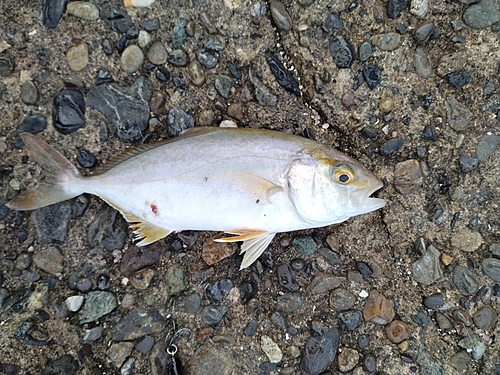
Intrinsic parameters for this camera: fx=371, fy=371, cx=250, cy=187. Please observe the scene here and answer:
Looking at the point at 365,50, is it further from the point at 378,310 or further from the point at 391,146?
the point at 378,310

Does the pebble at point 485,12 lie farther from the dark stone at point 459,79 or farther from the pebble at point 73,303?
the pebble at point 73,303

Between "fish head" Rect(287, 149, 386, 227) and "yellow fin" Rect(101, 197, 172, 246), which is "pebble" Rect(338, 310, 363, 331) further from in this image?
"yellow fin" Rect(101, 197, 172, 246)

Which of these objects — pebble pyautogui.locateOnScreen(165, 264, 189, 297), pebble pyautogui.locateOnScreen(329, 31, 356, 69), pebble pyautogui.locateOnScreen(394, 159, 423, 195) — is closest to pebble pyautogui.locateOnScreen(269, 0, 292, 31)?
pebble pyautogui.locateOnScreen(329, 31, 356, 69)

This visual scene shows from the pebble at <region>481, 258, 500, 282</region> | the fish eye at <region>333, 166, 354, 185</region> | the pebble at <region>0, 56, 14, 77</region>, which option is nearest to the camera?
the fish eye at <region>333, 166, 354, 185</region>

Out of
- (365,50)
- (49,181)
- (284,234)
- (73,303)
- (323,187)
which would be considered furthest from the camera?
(284,234)

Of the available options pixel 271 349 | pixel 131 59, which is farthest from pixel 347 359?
pixel 131 59
